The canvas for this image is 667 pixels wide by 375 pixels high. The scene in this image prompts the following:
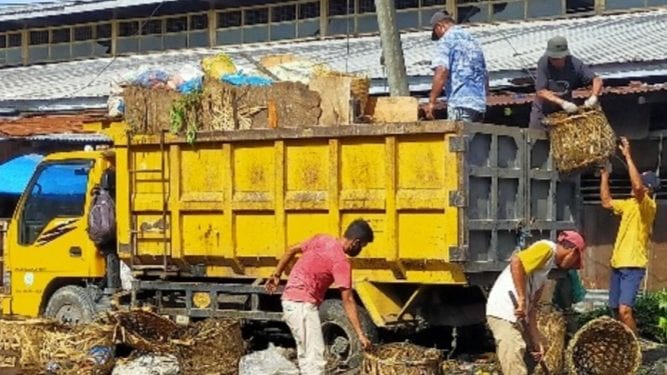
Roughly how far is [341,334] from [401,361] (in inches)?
48.3

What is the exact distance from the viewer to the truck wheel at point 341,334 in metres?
10.8

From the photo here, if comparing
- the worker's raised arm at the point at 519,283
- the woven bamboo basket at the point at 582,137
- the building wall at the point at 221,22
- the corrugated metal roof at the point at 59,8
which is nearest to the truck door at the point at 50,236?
the woven bamboo basket at the point at 582,137

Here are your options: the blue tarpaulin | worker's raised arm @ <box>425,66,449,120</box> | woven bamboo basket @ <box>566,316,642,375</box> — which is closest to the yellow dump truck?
worker's raised arm @ <box>425,66,449,120</box>

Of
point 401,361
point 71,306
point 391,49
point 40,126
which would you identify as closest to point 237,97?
point 391,49

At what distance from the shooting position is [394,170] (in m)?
10.6

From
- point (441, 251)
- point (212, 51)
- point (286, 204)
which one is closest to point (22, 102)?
point (212, 51)

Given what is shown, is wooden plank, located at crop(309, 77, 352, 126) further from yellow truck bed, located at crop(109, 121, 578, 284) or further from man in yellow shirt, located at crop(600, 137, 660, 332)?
man in yellow shirt, located at crop(600, 137, 660, 332)

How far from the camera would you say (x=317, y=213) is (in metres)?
11.1

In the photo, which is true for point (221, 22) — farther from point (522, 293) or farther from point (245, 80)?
point (522, 293)

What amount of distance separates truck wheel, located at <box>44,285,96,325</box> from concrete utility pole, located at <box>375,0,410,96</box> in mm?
4166

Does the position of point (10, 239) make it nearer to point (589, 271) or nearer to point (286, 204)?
point (286, 204)

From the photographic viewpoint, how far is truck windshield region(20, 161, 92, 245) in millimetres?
13242

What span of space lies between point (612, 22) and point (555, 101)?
980 centimetres

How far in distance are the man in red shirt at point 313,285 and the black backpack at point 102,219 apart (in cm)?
332
